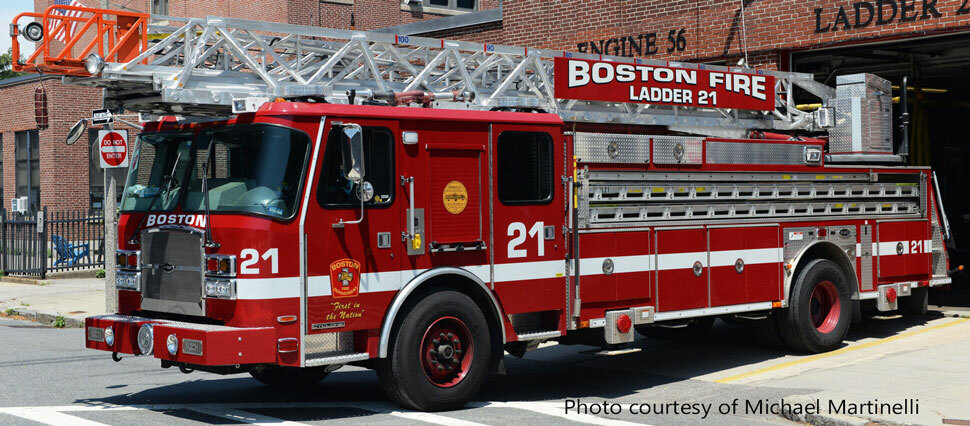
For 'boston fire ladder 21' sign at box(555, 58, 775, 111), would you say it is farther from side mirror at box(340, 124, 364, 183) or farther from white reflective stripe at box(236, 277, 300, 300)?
white reflective stripe at box(236, 277, 300, 300)

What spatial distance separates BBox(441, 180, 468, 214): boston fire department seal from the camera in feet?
28.4

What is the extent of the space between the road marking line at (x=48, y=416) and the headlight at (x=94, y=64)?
261 cm

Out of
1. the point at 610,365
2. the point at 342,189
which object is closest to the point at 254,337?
the point at 342,189

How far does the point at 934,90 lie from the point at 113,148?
42.8 ft

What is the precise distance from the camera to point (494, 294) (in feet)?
29.1

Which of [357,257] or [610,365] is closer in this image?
[357,257]

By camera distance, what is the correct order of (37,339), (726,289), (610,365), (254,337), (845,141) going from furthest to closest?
(37,339) < (845,141) < (610,365) < (726,289) < (254,337)

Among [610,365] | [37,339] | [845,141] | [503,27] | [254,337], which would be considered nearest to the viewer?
[254,337]

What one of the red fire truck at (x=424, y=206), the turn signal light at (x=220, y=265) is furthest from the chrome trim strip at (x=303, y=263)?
the turn signal light at (x=220, y=265)

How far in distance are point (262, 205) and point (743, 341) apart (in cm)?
709

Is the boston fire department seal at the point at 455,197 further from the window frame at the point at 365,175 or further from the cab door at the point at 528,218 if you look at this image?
the window frame at the point at 365,175

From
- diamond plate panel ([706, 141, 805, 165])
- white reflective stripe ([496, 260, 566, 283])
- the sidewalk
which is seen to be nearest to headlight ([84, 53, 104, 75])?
white reflective stripe ([496, 260, 566, 283])

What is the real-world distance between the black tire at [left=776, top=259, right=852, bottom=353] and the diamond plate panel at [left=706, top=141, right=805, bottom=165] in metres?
1.20

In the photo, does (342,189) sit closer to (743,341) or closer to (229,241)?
(229,241)
